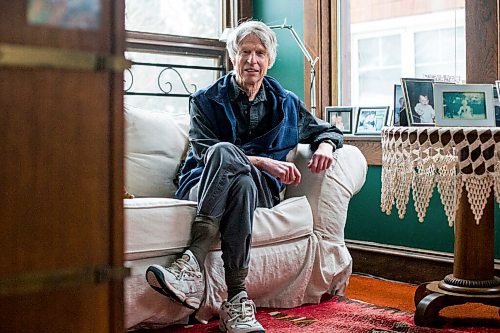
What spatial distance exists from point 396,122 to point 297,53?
144 cm

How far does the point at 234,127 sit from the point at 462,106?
2.80ft

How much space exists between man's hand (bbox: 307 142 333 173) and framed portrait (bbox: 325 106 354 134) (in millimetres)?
909

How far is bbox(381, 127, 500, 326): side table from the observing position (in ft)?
7.80

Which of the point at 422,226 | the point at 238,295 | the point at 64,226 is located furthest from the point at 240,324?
the point at 64,226

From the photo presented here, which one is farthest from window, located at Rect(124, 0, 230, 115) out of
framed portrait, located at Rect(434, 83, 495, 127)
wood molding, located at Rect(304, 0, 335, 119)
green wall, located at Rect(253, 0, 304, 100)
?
framed portrait, located at Rect(434, 83, 495, 127)

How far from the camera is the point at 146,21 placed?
4.07m

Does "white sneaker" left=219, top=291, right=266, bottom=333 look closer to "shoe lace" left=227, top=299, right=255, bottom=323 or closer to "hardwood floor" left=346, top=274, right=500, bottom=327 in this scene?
"shoe lace" left=227, top=299, right=255, bottom=323

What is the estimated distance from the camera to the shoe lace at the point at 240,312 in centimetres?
243

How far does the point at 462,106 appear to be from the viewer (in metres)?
2.57

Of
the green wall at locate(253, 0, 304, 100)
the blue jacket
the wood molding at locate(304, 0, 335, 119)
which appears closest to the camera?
the blue jacket

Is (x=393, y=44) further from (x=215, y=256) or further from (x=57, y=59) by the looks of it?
(x=57, y=59)

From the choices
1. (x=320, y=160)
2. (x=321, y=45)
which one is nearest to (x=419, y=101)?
(x=320, y=160)

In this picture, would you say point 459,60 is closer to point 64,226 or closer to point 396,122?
point 396,122

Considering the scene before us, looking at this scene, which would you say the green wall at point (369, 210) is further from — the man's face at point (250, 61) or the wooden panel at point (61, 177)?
the wooden panel at point (61, 177)
